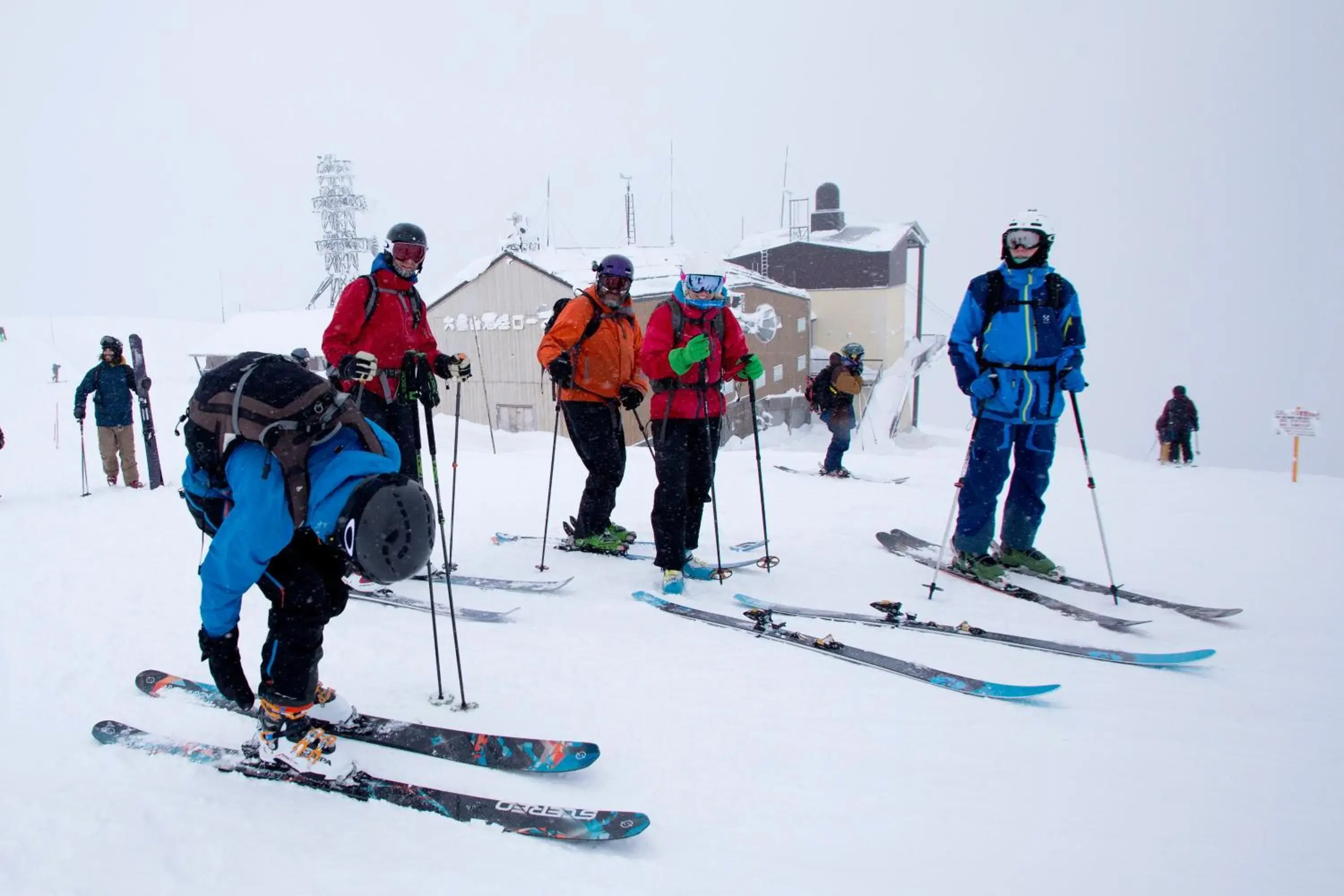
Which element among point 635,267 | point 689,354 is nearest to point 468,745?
point 689,354

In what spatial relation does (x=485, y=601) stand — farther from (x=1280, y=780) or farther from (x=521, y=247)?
(x=521, y=247)

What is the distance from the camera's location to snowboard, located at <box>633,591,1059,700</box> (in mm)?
3162

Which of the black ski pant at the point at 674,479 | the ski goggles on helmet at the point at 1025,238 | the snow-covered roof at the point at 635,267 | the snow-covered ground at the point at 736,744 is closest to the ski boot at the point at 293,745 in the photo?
the snow-covered ground at the point at 736,744

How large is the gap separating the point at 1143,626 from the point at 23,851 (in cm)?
503

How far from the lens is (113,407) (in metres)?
8.99

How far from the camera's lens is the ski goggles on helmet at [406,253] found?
181 inches

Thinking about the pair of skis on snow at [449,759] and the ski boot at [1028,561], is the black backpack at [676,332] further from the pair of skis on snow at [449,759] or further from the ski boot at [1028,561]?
the pair of skis on snow at [449,759]

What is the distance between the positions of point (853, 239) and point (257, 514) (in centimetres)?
3020

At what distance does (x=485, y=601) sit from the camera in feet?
14.7

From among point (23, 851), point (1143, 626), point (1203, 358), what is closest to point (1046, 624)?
point (1143, 626)

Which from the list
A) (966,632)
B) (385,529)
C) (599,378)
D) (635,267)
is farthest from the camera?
(635,267)

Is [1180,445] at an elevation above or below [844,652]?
above

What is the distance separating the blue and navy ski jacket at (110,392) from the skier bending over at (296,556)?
8148 mm

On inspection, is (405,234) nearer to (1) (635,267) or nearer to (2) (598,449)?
(2) (598,449)
